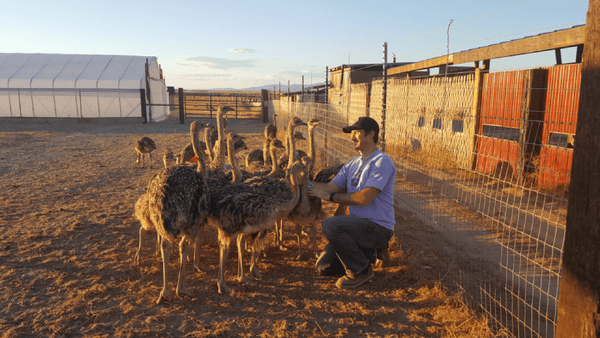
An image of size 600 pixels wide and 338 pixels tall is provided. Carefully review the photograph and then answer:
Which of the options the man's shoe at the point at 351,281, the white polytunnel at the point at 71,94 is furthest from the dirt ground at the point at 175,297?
the white polytunnel at the point at 71,94

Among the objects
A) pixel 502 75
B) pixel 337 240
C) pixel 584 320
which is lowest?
pixel 337 240

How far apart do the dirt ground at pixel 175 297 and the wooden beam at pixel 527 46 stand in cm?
478

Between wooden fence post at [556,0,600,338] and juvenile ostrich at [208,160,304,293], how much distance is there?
2764mm

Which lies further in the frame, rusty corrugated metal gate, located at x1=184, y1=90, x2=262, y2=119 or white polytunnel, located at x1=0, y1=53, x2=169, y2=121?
rusty corrugated metal gate, located at x1=184, y1=90, x2=262, y2=119

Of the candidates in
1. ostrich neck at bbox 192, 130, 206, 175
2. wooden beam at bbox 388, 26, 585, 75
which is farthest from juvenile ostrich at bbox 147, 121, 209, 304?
wooden beam at bbox 388, 26, 585, 75

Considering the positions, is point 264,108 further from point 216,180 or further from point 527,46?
point 216,180

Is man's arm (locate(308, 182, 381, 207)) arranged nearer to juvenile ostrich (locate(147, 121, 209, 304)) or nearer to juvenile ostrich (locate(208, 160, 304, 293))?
juvenile ostrich (locate(208, 160, 304, 293))

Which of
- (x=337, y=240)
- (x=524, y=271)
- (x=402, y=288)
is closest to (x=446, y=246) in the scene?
(x=524, y=271)

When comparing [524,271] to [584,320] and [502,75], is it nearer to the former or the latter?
[584,320]

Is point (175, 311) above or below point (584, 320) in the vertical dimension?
below

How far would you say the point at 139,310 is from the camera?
4027 mm

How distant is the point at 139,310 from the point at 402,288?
2786 mm

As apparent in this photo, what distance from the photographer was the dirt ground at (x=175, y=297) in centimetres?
375

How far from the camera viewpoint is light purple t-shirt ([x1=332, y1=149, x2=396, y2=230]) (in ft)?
14.3
